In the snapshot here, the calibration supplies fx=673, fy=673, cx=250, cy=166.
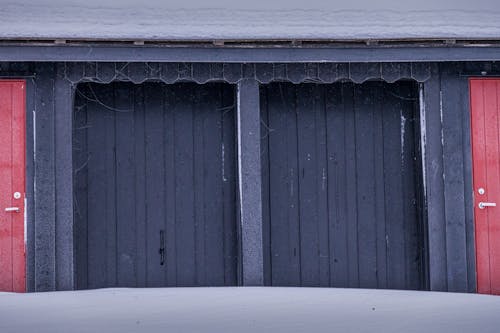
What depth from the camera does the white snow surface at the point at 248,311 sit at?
15.7 ft

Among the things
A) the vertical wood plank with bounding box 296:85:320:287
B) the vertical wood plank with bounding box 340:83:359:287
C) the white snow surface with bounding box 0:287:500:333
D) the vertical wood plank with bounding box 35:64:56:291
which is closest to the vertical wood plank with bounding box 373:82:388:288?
the vertical wood plank with bounding box 340:83:359:287

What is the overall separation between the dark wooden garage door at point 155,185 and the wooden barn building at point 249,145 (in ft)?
0.06

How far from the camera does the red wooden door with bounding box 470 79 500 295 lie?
8164mm

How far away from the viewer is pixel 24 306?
18.3 ft

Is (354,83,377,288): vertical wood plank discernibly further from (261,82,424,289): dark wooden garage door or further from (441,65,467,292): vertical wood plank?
(441,65,467,292): vertical wood plank

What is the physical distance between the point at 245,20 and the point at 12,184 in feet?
10.8

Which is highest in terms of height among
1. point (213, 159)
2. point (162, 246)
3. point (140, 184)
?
point (213, 159)

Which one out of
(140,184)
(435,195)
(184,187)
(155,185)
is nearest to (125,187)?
(140,184)

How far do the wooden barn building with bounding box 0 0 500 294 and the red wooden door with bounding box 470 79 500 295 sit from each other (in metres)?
0.02

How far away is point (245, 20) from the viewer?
303 inches

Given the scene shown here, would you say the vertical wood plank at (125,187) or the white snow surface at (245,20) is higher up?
the white snow surface at (245,20)

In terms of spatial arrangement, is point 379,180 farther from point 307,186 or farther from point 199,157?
point 199,157

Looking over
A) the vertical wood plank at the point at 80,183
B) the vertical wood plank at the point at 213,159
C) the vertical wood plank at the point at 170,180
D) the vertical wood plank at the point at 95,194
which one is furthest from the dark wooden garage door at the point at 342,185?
the vertical wood plank at the point at 80,183

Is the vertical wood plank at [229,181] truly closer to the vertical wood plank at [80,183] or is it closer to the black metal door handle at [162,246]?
the black metal door handle at [162,246]
